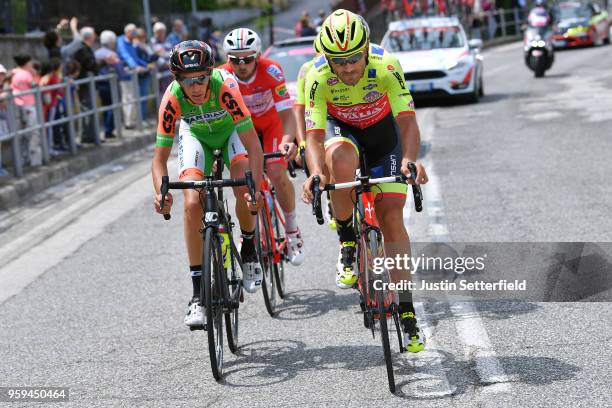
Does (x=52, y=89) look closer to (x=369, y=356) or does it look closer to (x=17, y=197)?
(x=17, y=197)

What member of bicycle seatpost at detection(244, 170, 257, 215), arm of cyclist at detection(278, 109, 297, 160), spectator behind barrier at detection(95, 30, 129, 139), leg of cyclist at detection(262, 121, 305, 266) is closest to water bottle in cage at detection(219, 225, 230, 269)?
bicycle seatpost at detection(244, 170, 257, 215)

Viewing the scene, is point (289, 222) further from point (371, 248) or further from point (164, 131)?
point (371, 248)

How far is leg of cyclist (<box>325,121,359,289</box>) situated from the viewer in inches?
272

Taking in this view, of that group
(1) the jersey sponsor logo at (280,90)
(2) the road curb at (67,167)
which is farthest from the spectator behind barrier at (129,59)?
(1) the jersey sponsor logo at (280,90)

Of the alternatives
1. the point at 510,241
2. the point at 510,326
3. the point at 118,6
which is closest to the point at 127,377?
the point at 510,326

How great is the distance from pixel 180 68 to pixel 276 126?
98.1 inches

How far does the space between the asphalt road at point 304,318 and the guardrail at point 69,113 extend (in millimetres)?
733

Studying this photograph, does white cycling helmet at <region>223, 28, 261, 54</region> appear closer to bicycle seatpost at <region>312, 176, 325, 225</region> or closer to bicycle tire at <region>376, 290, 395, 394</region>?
bicycle seatpost at <region>312, 176, 325, 225</region>

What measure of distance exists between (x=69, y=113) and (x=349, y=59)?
34.5 feet

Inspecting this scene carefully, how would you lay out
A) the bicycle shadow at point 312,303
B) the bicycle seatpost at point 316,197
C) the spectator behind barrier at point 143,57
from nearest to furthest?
1. the bicycle seatpost at point 316,197
2. the bicycle shadow at point 312,303
3. the spectator behind barrier at point 143,57

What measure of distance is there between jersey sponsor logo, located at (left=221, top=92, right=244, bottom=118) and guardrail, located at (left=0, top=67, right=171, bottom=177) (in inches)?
287

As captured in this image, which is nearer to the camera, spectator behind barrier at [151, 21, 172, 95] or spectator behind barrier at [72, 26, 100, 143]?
spectator behind barrier at [72, 26, 100, 143]

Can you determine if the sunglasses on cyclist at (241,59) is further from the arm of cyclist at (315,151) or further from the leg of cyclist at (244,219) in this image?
the arm of cyclist at (315,151)

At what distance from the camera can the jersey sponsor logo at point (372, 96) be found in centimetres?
702
